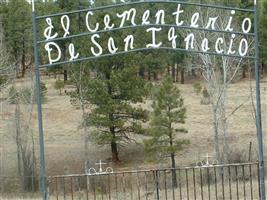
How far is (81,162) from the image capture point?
24.8 m

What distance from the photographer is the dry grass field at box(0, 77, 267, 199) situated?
24.1m

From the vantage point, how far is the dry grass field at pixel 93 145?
24.1 m

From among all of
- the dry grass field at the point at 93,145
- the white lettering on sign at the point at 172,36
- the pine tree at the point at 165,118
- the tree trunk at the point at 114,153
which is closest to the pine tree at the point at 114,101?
the tree trunk at the point at 114,153

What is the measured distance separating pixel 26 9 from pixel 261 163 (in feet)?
104

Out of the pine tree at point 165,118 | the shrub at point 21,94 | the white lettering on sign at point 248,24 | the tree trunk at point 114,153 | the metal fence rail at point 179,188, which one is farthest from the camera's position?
the shrub at point 21,94

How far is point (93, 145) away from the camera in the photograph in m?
26.6

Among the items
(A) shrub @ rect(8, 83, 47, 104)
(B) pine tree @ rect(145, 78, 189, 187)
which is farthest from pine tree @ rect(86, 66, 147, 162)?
(A) shrub @ rect(8, 83, 47, 104)

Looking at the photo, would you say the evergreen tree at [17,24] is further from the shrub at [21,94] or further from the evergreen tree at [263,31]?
the evergreen tree at [263,31]

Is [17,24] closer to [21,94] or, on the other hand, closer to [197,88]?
[21,94]

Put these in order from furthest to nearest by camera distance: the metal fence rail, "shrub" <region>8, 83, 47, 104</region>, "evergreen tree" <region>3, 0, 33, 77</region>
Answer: "evergreen tree" <region>3, 0, 33, 77</region> → "shrub" <region>8, 83, 47, 104</region> → the metal fence rail

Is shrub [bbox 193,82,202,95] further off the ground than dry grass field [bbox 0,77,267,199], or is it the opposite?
shrub [bbox 193,82,202,95]

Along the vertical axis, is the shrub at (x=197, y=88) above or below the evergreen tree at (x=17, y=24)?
below

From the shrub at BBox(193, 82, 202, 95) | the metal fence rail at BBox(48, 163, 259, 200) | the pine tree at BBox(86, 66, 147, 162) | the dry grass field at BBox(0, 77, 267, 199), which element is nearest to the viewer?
the metal fence rail at BBox(48, 163, 259, 200)

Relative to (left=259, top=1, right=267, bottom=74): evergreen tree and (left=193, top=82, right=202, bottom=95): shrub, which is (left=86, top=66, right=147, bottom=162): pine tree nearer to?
(left=193, top=82, right=202, bottom=95): shrub
